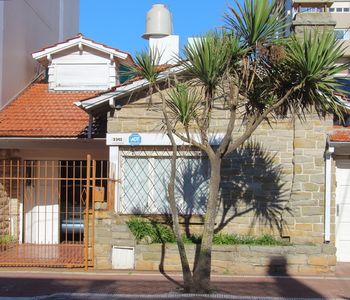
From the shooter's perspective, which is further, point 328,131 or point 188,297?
point 328,131

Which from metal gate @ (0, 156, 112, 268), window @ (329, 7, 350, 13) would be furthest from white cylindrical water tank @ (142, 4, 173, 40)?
window @ (329, 7, 350, 13)

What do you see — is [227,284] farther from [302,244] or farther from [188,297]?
[302,244]

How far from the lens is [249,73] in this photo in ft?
23.5

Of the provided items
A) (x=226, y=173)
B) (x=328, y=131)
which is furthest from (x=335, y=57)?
(x=226, y=173)

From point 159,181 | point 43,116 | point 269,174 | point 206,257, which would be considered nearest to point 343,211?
point 269,174

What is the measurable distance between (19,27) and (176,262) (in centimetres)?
871

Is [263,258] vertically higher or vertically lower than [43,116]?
lower

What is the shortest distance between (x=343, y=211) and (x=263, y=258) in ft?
8.09

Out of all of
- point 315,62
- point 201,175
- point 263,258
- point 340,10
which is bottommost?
point 263,258

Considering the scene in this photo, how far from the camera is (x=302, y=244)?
343 inches

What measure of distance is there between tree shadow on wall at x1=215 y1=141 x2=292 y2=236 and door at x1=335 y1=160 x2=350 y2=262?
1.33 meters

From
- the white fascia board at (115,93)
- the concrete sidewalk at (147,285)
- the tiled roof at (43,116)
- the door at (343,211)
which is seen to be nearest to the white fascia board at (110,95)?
the white fascia board at (115,93)

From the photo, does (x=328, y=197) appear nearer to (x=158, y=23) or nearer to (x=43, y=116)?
(x=43, y=116)

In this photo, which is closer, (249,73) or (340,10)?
(249,73)
